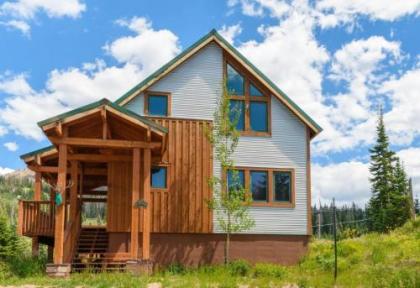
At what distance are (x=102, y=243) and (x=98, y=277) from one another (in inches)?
211

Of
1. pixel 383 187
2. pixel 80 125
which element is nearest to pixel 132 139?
pixel 80 125

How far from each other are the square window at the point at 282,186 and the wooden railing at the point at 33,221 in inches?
337

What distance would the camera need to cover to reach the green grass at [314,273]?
1532 centimetres

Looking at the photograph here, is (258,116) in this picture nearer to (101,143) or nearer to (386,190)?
(101,143)

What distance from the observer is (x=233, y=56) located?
21.9m

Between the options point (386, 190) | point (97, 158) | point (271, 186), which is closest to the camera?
point (97, 158)

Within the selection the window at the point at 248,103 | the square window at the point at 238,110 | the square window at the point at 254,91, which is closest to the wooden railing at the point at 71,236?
the square window at the point at 238,110

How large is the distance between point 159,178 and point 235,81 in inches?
195

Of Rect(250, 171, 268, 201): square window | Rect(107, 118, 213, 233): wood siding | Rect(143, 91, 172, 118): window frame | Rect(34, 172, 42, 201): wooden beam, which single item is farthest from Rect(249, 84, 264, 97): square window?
Rect(34, 172, 42, 201): wooden beam

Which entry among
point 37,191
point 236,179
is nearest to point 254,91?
point 236,179

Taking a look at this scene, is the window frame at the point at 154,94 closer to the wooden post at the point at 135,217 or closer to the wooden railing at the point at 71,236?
the wooden post at the point at 135,217

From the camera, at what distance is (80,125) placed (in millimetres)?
18328

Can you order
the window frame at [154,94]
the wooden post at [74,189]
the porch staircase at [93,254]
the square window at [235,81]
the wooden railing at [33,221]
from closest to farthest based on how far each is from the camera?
the porch staircase at [93,254] < the wooden post at [74,189] < the wooden railing at [33,221] < the window frame at [154,94] < the square window at [235,81]

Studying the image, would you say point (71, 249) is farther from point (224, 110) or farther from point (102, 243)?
point (224, 110)
